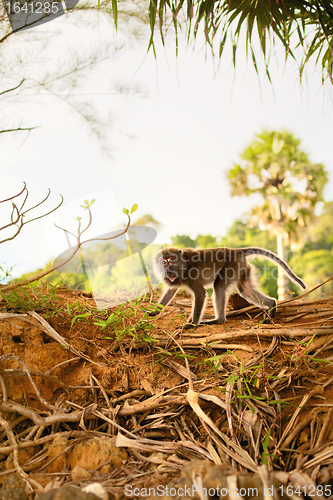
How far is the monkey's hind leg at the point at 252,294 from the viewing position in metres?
3.84

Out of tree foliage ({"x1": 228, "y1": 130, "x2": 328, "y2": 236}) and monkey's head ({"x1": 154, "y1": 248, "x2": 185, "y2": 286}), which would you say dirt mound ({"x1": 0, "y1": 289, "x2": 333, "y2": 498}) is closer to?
monkey's head ({"x1": 154, "y1": 248, "x2": 185, "y2": 286})

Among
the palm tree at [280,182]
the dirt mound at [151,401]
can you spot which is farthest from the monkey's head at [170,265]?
the palm tree at [280,182]

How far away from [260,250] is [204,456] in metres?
2.67

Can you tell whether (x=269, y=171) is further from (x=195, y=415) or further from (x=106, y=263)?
(x=195, y=415)

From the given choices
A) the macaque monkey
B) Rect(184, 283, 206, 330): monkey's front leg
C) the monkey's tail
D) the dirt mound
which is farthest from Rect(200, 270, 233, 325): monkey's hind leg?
the dirt mound

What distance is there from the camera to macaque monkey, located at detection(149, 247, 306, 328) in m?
4.05

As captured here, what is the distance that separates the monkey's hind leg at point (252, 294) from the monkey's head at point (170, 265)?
2.51 ft

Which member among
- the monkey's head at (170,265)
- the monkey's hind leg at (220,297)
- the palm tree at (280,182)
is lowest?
the palm tree at (280,182)

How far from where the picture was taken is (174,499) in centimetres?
160

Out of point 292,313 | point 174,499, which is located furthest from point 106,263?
point 174,499

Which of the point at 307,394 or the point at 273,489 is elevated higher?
the point at 273,489

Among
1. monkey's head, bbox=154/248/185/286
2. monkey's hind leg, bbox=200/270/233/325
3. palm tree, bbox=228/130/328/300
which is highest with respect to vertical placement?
monkey's head, bbox=154/248/185/286

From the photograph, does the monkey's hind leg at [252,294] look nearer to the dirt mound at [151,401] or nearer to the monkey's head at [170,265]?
the dirt mound at [151,401]

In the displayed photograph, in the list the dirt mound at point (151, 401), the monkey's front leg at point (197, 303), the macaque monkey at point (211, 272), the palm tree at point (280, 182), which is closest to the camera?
the dirt mound at point (151, 401)
